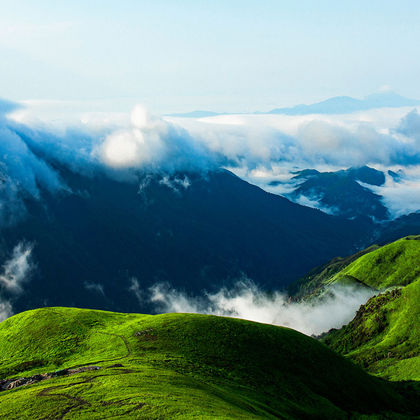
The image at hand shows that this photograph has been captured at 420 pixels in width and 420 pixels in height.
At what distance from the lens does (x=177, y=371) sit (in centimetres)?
10506

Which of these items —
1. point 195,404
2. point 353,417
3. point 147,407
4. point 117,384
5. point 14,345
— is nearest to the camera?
point 147,407

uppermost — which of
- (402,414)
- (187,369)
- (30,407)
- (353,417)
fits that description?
(30,407)

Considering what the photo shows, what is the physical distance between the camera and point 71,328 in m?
142

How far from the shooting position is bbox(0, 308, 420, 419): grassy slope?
73.4m

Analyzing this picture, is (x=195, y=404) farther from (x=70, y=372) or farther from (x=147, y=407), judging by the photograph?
(x=70, y=372)

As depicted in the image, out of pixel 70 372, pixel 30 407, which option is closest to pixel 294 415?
pixel 70 372

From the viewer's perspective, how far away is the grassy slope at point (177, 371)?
2889 inches

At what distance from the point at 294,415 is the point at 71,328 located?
80.0 meters

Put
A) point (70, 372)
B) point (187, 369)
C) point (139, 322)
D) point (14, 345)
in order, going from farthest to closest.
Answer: point (139, 322)
point (14, 345)
point (187, 369)
point (70, 372)

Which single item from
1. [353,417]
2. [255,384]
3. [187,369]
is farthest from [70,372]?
[353,417]

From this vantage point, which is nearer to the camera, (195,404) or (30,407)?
(30,407)

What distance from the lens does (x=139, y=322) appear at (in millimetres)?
149125

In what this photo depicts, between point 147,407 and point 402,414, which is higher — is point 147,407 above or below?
above

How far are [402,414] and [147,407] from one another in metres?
107
